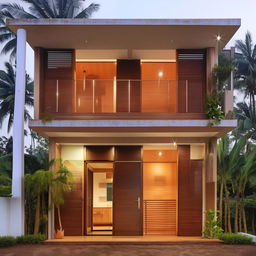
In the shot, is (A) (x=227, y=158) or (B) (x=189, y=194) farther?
(A) (x=227, y=158)

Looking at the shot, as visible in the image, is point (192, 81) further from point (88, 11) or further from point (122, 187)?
point (88, 11)

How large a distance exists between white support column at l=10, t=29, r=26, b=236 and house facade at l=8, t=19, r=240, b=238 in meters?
0.06

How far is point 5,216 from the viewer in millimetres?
15016

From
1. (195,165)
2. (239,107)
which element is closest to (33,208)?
(195,165)

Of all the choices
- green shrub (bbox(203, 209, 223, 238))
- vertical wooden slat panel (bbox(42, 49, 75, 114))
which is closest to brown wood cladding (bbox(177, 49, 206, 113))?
green shrub (bbox(203, 209, 223, 238))

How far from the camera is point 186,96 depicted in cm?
→ 1661

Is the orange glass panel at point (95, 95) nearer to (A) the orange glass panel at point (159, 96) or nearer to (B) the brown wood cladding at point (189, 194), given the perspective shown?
(A) the orange glass panel at point (159, 96)

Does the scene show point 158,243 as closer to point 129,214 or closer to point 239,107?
point 129,214

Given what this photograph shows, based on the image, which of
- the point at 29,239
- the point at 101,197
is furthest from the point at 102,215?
the point at 29,239

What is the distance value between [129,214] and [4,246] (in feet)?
14.7

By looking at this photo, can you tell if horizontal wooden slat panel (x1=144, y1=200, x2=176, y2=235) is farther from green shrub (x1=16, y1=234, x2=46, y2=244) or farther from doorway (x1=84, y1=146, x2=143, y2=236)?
green shrub (x1=16, y1=234, x2=46, y2=244)

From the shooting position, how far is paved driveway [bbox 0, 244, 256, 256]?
1309 centimetres

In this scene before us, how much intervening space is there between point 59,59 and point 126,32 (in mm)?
2551

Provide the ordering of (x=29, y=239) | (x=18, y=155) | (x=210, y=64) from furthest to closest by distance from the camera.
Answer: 1. (x=210, y=64)
2. (x=18, y=155)
3. (x=29, y=239)
